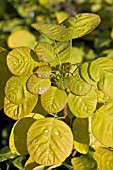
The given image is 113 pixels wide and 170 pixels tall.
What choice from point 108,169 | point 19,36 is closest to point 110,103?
point 108,169

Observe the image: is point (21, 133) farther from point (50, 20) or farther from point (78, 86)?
point (50, 20)

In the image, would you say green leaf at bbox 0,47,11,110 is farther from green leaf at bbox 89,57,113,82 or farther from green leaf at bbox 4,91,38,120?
green leaf at bbox 89,57,113,82

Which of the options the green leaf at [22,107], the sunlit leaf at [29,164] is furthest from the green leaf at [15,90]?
the sunlit leaf at [29,164]

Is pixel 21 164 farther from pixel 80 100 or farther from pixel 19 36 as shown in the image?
pixel 19 36

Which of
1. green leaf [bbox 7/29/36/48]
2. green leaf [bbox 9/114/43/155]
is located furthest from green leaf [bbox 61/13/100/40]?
green leaf [bbox 7/29/36/48]

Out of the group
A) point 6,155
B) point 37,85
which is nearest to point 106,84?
point 37,85

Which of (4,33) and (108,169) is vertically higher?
(4,33)

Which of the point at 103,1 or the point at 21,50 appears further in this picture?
the point at 103,1
